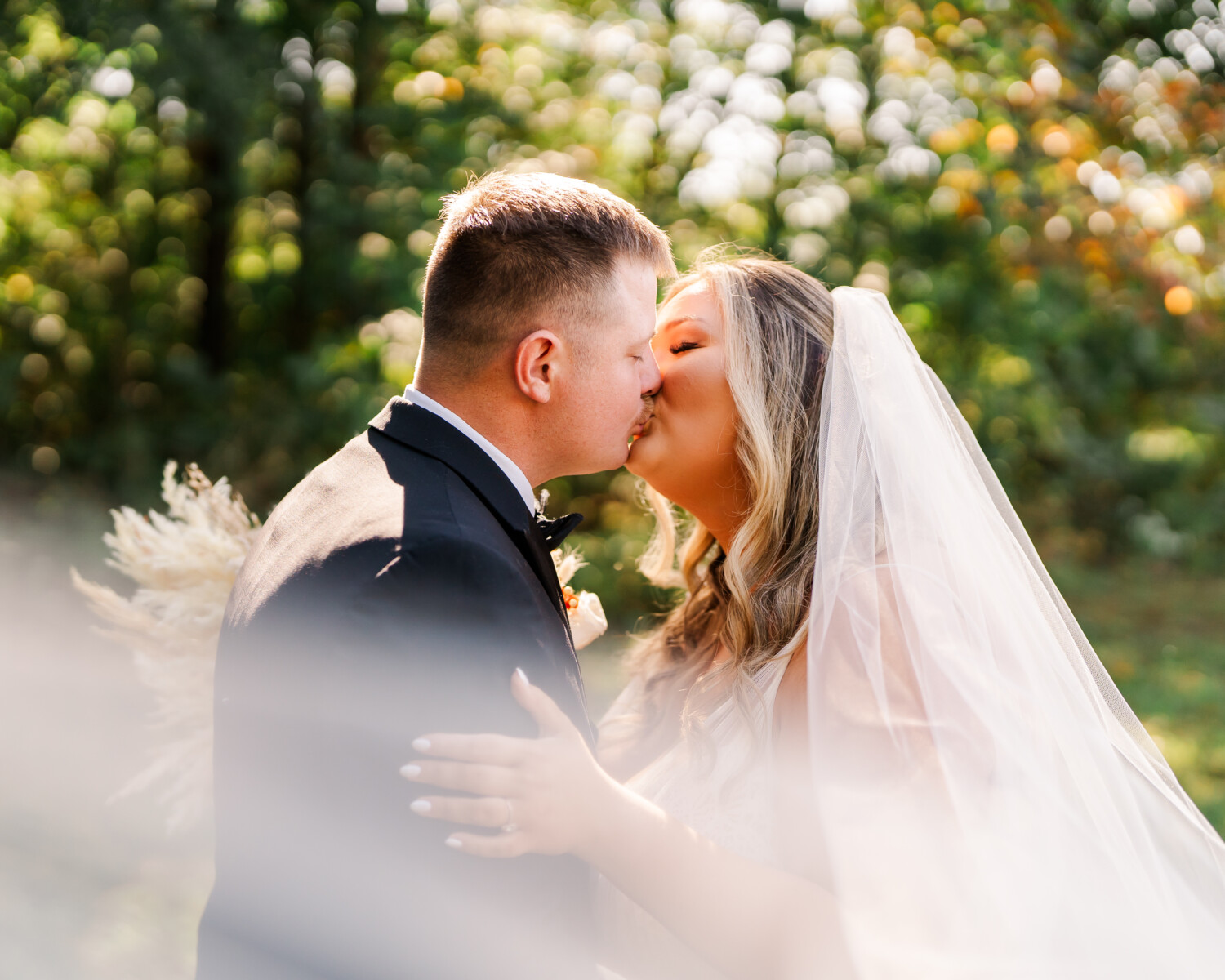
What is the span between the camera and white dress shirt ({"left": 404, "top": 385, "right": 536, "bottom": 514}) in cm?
204

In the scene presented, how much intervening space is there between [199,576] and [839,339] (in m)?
1.80

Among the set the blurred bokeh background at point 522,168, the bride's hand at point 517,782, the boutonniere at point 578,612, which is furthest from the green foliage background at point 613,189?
the bride's hand at point 517,782

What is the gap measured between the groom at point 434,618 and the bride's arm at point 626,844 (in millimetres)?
58

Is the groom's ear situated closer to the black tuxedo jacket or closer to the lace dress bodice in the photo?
the black tuxedo jacket

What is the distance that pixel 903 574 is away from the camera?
2.26 m

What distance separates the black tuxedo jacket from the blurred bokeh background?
3.57 metres

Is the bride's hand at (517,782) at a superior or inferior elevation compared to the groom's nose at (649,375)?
inferior

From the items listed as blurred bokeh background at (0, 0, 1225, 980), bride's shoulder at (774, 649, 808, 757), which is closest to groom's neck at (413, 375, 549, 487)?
bride's shoulder at (774, 649, 808, 757)

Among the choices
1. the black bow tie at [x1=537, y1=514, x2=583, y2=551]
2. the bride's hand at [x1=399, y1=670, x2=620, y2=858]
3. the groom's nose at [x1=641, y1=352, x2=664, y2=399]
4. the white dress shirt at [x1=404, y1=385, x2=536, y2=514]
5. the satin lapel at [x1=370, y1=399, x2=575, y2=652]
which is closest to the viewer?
the bride's hand at [x1=399, y1=670, x2=620, y2=858]

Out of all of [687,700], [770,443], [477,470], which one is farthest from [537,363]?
[687,700]

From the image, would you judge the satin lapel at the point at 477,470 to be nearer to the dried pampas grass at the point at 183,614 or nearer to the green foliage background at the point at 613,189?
the dried pampas grass at the point at 183,614

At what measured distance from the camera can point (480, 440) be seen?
205cm

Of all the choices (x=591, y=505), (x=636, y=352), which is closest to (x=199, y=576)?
(x=636, y=352)

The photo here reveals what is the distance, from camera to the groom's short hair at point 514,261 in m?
2.10
